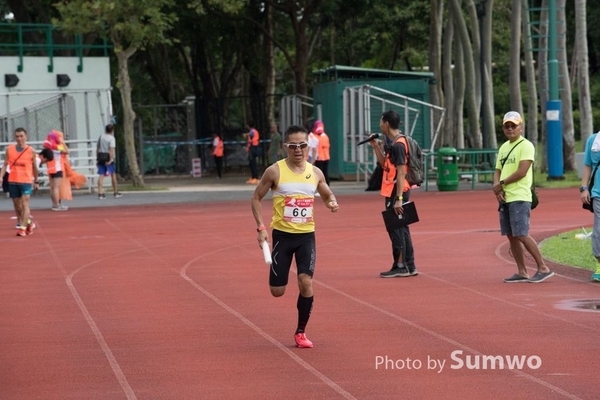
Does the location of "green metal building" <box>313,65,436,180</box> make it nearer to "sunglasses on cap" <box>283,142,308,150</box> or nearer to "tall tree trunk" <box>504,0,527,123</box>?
"tall tree trunk" <box>504,0,527,123</box>

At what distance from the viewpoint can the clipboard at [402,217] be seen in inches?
543

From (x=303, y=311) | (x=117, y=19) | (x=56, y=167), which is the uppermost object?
(x=117, y=19)

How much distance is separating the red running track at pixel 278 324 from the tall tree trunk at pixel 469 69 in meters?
17.2

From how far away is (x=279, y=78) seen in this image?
210 feet

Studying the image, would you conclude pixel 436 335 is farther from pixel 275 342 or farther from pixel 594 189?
pixel 594 189

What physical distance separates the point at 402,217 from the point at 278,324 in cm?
348

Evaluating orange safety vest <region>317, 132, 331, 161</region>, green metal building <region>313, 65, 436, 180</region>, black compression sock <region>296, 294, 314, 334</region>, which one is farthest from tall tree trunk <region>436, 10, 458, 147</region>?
black compression sock <region>296, 294, 314, 334</region>

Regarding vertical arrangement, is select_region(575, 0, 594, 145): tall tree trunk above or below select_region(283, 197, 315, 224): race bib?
above

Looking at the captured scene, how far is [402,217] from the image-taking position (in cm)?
1380

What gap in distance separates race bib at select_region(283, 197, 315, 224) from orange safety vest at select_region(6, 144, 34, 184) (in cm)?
1168

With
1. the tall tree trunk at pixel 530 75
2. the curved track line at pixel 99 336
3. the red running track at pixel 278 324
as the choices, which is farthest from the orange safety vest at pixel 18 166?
the tall tree trunk at pixel 530 75

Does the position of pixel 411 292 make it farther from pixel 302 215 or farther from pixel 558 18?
pixel 558 18

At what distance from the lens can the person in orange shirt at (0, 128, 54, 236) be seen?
2042 centimetres

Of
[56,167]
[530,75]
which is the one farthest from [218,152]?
[56,167]
